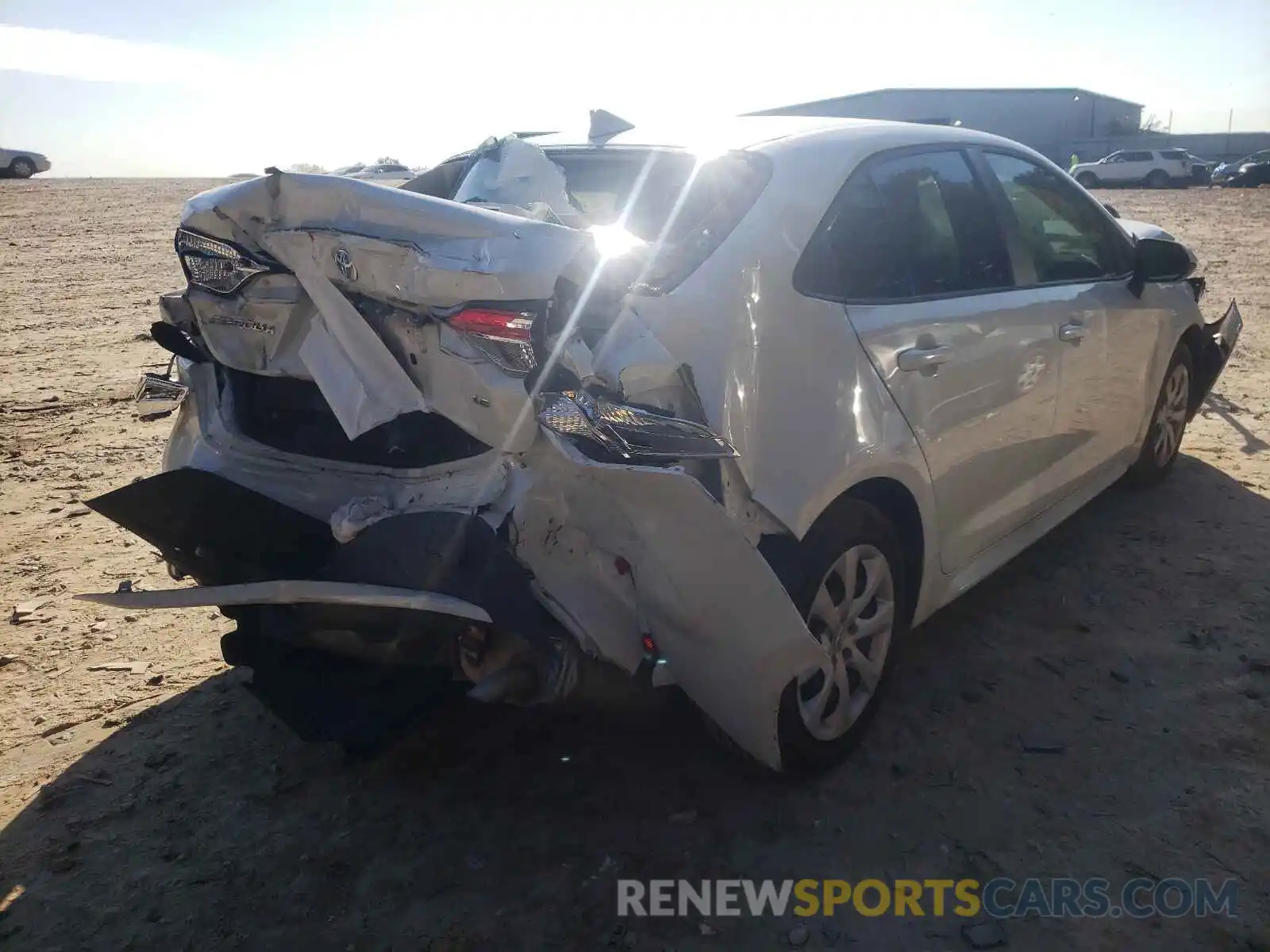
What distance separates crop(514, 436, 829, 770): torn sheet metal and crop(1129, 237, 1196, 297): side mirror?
2.89 metres

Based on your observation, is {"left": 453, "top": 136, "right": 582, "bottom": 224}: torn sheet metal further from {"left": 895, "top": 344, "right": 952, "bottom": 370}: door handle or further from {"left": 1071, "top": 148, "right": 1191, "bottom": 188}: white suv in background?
{"left": 1071, "top": 148, "right": 1191, "bottom": 188}: white suv in background

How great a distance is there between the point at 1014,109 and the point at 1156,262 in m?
56.0

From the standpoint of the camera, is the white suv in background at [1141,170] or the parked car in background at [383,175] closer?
the parked car in background at [383,175]

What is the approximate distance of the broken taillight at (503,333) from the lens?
2256 mm

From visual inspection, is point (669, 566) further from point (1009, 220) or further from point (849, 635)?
point (1009, 220)

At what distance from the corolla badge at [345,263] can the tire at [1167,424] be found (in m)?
4.03

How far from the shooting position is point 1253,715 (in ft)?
10.5

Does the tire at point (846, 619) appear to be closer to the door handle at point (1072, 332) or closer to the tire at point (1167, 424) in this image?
the door handle at point (1072, 332)

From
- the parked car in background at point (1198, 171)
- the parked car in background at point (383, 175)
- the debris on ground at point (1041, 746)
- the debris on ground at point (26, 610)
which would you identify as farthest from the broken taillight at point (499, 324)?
the parked car in background at point (1198, 171)

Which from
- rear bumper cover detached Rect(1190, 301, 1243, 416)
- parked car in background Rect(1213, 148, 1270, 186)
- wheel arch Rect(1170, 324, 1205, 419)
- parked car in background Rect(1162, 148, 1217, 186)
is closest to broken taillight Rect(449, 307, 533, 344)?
wheel arch Rect(1170, 324, 1205, 419)

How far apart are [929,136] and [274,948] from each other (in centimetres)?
314

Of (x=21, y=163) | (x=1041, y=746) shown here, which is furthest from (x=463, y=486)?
(x=21, y=163)

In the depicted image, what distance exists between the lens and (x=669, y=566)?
230 cm

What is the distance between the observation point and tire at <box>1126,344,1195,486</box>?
4.98 meters
